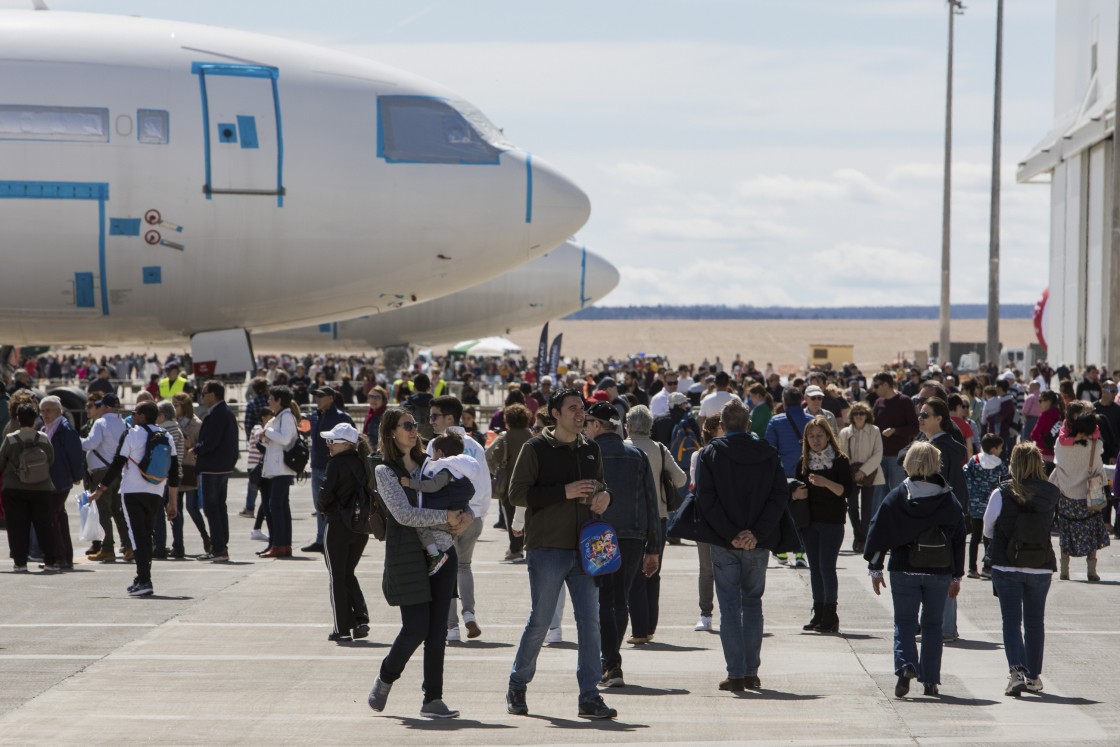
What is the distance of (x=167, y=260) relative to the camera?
2053 cm

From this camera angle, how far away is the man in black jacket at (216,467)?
14.5 meters

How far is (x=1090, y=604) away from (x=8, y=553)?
399 inches

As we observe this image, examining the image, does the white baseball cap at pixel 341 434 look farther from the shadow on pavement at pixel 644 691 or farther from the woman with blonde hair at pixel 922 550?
the woman with blonde hair at pixel 922 550

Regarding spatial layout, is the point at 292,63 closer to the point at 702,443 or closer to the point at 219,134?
the point at 219,134

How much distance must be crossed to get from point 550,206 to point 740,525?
13441 millimetres

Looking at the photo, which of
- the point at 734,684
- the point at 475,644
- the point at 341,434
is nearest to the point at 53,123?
the point at 341,434

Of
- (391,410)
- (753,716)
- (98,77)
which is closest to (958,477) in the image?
(753,716)

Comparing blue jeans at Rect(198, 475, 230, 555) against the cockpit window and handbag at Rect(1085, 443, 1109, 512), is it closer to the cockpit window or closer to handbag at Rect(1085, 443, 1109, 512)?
the cockpit window

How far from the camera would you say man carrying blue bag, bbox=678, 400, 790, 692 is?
28.6 ft

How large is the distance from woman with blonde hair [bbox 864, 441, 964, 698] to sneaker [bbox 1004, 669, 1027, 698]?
15.4 inches

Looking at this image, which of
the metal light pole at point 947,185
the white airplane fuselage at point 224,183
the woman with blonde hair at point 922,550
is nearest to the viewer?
the woman with blonde hair at point 922,550

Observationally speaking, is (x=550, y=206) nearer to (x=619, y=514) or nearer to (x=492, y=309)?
(x=619, y=514)

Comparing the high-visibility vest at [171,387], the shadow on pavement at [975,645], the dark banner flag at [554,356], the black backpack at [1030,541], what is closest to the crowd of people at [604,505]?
the black backpack at [1030,541]

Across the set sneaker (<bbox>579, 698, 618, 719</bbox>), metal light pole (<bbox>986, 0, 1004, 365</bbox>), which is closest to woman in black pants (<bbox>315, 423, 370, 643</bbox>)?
sneaker (<bbox>579, 698, 618, 719</bbox>)
